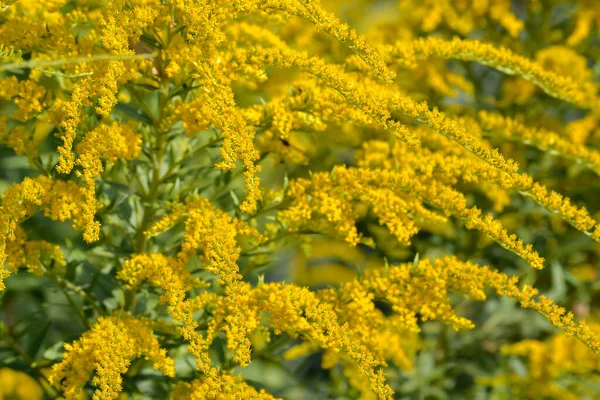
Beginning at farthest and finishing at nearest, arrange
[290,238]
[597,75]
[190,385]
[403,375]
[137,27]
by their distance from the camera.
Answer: [597,75], [403,375], [290,238], [190,385], [137,27]

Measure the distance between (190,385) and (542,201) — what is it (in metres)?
0.94

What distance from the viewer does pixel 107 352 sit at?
64.4 inches

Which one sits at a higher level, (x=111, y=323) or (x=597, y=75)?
(x=597, y=75)

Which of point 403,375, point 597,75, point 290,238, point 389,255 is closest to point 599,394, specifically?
point 403,375

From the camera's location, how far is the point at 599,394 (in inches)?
108

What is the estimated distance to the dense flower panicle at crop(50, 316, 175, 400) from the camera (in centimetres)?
165

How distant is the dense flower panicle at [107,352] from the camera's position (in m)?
1.65

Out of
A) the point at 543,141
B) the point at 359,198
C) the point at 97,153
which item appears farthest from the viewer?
the point at 543,141

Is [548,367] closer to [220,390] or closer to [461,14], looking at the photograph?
[461,14]

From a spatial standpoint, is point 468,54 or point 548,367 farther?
point 548,367

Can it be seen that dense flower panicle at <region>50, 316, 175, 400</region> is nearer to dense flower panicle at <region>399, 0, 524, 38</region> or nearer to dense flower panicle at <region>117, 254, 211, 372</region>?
dense flower panicle at <region>117, 254, 211, 372</region>

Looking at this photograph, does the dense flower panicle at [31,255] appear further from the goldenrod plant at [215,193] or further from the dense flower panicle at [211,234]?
the dense flower panicle at [211,234]

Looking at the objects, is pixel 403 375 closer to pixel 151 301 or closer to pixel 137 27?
pixel 151 301

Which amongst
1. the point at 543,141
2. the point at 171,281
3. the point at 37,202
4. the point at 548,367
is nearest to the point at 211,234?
the point at 171,281
